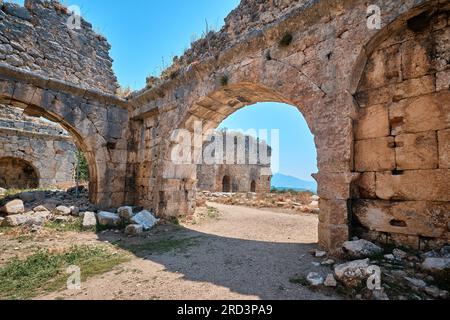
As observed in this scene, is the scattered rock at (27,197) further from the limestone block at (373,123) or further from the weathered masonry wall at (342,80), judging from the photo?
the limestone block at (373,123)

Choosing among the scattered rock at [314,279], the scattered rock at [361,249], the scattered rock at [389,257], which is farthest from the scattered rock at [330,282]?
the scattered rock at [389,257]

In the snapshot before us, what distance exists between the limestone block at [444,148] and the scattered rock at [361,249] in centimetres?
111

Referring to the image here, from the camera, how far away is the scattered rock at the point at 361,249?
262cm

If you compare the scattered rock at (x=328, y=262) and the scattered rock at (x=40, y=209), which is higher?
the scattered rock at (x=40, y=209)

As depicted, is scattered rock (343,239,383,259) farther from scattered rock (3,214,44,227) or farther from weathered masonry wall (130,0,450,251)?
scattered rock (3,214,44,227)

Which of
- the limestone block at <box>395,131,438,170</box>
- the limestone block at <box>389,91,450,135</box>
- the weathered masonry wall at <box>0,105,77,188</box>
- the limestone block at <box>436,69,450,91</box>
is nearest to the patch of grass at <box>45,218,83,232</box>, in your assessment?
the limestone block at <box>395,131,438,170</box>

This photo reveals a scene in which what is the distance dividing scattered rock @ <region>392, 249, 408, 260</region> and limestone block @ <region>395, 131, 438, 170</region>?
3.07ft

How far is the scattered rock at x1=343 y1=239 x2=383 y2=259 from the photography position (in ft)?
8.59

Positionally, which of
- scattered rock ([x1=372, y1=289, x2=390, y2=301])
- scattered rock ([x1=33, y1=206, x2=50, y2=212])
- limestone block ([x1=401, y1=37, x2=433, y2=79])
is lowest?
scattered rock ([x1=372, y1=289, x2=390, y2=301])

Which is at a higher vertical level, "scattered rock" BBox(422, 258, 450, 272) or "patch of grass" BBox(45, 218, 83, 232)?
"scattered rock" BBox(422, 258, 450, 272)

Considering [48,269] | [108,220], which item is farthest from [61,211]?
[48,269]

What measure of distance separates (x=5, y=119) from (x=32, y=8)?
20.2ft

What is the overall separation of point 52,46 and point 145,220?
18.6 feet
